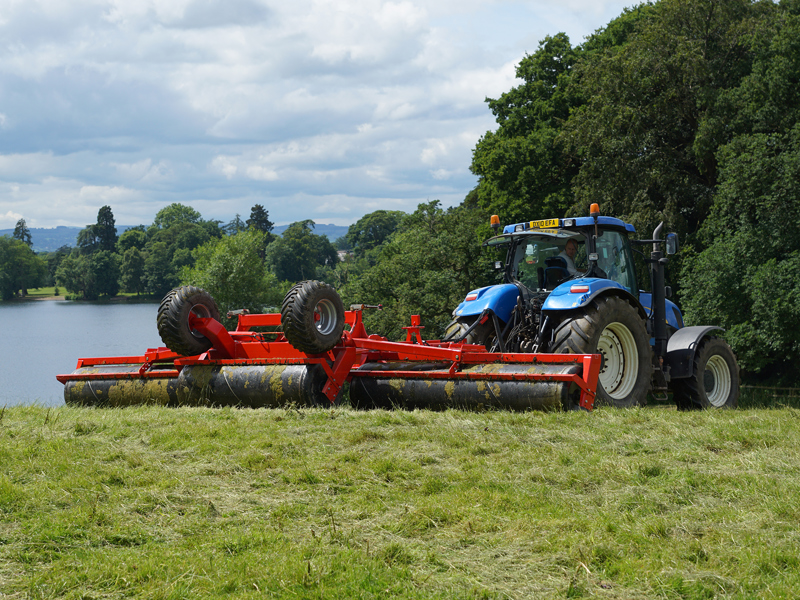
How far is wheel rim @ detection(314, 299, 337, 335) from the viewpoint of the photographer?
877 cm

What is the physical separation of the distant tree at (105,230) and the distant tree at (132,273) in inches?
1051

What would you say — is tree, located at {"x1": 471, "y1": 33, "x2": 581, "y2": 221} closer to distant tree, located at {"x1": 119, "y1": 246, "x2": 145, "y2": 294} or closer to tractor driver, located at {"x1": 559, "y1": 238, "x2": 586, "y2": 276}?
tractor driver, located at {"x1": 559, "y1": 238, "x2": 586, "y2": 276}

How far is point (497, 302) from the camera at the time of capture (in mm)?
9609

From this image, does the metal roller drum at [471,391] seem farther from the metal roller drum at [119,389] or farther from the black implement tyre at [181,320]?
the metal roller drum at [119,389]

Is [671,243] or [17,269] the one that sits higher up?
[17,269]

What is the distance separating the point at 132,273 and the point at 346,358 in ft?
273

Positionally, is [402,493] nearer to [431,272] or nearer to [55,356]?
[431,272]

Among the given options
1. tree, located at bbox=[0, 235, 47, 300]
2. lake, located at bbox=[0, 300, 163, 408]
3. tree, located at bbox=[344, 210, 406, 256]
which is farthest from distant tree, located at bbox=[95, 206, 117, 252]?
tree, located at bbox=[344, 210, 406, 256]

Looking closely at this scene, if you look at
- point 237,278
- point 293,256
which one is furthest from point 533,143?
point 293,256

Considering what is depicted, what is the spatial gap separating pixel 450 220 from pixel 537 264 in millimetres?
19675

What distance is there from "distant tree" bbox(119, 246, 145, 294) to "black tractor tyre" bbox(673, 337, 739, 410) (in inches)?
3289

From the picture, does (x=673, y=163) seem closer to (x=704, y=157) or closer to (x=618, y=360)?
(x=704, y=157)

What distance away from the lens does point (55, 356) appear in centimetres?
4400

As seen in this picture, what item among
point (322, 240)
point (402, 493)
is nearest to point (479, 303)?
point (402, 493)
